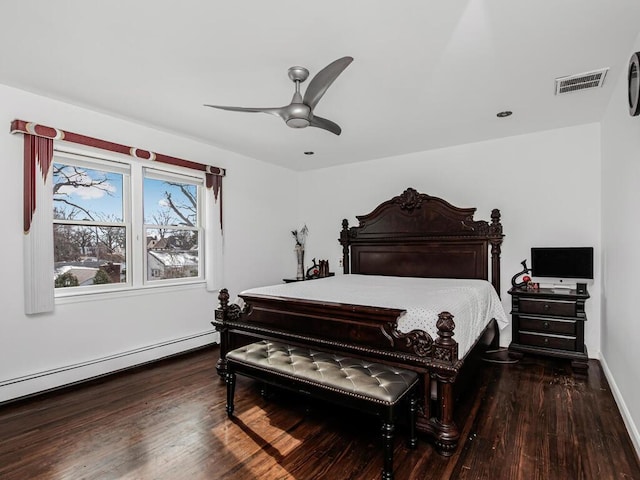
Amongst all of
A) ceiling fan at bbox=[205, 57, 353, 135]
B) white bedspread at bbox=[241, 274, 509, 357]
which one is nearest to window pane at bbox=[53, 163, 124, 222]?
white bedspread at bbox=[241, 274, 509, 357]

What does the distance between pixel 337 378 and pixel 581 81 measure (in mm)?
3082

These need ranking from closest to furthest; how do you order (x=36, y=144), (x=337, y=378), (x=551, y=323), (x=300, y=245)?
(x=337, y=378), (x=36, y=144), (x=551, y=323), (x=300, y=245)

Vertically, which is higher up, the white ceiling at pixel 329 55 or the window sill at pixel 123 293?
the white ceiling at pixel 329 55

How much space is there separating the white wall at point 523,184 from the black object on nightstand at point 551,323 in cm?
50

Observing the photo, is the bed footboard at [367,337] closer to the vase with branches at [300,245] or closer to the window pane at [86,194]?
the window pane at [86,194]

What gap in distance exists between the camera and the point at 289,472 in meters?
2.00

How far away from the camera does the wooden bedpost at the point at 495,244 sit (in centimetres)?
427

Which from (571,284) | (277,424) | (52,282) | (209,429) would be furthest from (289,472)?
(571,284)

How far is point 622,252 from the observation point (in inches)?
108

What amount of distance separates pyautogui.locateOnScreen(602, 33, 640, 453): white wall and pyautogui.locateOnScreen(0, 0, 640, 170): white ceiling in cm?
43

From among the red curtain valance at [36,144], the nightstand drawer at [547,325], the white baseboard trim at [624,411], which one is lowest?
the white baseboard trim at [624,411]

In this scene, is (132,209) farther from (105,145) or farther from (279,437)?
(279,437)

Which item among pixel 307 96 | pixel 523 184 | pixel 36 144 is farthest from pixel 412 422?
pixel 36 144

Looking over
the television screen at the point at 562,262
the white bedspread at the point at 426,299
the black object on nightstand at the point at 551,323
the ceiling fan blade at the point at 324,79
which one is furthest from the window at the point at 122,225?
the television screen at the point at 562,262
